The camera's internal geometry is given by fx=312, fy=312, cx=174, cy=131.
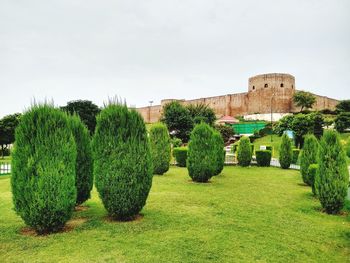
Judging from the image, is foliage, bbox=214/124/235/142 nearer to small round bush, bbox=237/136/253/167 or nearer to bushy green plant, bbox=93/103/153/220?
small round bush, bbox=237/136/253/167

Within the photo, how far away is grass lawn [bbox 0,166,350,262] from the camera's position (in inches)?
155

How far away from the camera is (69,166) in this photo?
4.83m

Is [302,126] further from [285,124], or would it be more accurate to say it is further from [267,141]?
[267,141]

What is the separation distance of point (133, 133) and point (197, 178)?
19.0ft

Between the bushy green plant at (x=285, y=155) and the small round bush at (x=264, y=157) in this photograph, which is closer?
the bushy green plant at (x=285, y=155)

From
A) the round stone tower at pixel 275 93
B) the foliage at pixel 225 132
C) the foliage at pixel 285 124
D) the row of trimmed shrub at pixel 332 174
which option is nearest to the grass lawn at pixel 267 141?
the foliage at pixel 285 124

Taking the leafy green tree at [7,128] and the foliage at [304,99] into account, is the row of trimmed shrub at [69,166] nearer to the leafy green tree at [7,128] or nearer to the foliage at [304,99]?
the leafy green tree at [7,128]

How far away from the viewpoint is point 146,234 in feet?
15.5

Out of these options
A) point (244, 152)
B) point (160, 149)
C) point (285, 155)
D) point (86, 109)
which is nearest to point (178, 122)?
point (86, 109)

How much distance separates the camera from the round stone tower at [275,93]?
168 feet

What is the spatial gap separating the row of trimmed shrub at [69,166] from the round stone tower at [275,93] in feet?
159

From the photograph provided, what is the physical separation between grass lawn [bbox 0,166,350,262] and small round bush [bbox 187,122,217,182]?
313cm

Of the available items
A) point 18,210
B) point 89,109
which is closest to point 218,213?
point 18,210

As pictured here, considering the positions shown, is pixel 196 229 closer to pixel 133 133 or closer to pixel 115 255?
pixel 115 255
